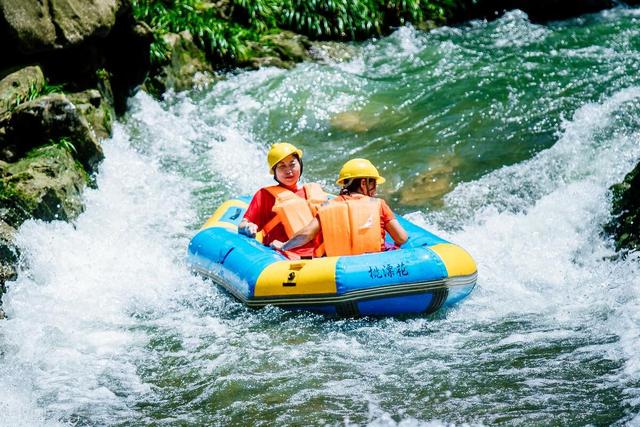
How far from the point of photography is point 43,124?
786 centimetres

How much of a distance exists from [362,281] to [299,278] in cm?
43

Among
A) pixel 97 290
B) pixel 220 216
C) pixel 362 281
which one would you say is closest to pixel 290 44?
pixel 220 216

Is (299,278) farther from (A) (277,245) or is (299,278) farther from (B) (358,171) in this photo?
(B) (358,171)

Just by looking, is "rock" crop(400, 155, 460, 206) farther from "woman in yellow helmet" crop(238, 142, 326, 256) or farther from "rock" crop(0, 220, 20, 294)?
"rock" crop(0, 220, 20, 294)

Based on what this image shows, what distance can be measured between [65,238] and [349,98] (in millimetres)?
4493

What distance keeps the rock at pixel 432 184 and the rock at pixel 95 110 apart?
3.15m

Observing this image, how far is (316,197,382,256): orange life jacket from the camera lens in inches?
252

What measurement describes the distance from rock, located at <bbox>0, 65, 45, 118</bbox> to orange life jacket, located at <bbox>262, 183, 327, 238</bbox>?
2705 mm

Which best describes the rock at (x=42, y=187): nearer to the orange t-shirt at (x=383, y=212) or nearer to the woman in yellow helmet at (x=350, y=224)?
the woman in yellow helmet at (x=350, y=224)

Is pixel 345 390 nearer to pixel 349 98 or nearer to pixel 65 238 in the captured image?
pixel 65 238

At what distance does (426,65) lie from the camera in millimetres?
11680

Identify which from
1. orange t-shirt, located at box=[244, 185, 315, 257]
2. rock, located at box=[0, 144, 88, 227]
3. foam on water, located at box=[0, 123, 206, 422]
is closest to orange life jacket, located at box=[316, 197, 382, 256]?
orange t-shirt, located at box=[244, 185, 315, 257]

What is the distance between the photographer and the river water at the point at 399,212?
5.06 m

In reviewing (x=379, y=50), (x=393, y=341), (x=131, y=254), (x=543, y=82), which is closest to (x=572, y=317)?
(x=393, y=341)
